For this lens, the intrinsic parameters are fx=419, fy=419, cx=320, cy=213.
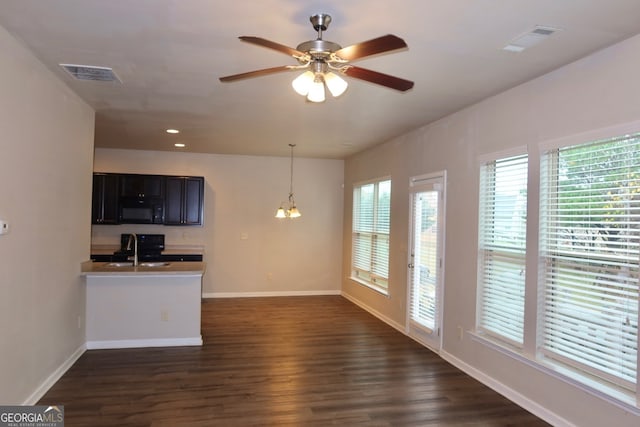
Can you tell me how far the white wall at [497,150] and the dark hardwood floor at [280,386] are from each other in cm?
25

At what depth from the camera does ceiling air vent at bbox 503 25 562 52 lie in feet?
8.21

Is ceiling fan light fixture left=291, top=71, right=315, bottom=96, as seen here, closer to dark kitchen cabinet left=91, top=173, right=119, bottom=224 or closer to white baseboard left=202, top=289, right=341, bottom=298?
dark kitchen cabinet left=91, top=173, right=119, bottom=224

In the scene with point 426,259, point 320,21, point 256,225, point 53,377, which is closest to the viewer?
point 320,21

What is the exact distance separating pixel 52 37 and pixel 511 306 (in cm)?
403

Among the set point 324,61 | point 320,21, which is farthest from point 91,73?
point 324,61

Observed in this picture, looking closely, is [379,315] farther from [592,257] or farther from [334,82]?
[334,82]

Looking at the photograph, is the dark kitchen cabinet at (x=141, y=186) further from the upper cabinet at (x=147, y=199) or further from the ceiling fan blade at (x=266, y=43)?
the ceiling fan blade at (x=266, y=43)

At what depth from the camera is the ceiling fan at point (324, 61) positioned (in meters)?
1.95

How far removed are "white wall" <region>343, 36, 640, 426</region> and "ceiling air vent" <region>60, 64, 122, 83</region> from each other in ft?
10.9

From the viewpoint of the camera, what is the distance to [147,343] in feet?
15.8

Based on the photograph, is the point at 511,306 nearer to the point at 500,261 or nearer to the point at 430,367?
the point at 500,261

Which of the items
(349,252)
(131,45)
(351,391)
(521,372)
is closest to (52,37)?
(131,45)

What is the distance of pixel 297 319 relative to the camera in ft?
20.1

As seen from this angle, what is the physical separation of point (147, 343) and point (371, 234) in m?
3.66
